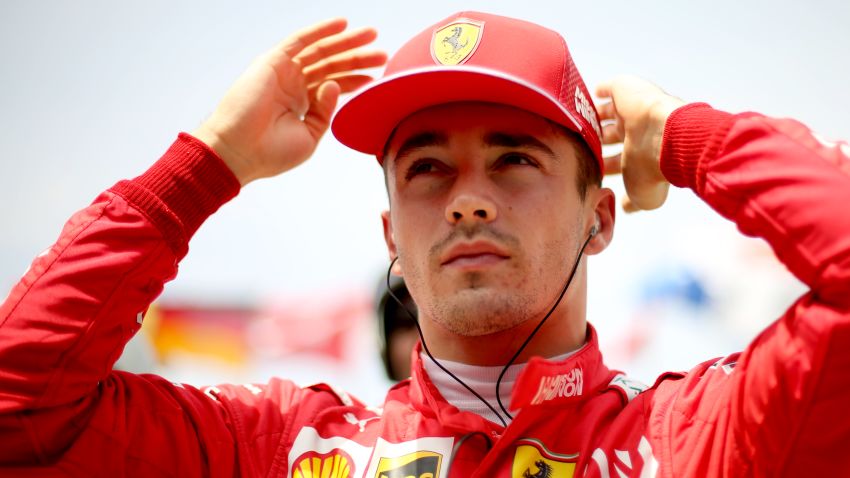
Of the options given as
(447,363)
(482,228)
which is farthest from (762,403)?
(447,363)

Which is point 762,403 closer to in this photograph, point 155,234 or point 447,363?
point 447,363

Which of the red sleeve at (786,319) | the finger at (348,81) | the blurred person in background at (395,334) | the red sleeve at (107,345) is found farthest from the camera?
the blurred person in background at (395,334)

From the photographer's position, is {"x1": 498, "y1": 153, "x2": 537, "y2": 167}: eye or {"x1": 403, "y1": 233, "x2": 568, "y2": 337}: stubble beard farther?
{"x1": 498, "y1": 153, "x2": 537, "y2": 167}: eye

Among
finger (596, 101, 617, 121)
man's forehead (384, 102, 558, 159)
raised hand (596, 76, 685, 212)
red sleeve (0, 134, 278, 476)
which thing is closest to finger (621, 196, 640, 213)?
raised hand (596, 76, 685, 212)

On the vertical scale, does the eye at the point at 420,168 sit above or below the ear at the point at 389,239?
above

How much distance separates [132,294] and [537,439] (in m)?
1.07

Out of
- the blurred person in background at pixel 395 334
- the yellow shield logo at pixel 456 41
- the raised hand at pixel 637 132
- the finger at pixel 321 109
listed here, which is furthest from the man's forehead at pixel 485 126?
the blurred person in background at pixel 395 334

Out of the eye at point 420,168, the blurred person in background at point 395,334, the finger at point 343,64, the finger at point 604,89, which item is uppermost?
the finger at point 343,64

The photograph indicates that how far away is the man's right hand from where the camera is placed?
238cm

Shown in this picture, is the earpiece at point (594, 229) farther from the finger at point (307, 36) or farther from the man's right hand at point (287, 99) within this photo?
the finger at point (307, 36)

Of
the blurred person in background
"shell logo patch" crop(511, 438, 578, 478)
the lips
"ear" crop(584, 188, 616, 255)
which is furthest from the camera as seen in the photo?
the blurred person in background

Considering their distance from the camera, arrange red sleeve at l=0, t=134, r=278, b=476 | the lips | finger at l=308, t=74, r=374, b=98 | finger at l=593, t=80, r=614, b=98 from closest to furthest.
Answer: red sleeve at l=0, t=134, r=278, b=476 → the lips → finger at l=593, t=80, r=614, b=98 → finger at l=308, t=74, r=374, b=98

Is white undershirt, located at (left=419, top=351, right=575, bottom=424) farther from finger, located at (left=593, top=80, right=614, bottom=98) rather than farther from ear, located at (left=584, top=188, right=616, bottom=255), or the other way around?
finger, located at (left=593, top=80, right=614, bottom=98)

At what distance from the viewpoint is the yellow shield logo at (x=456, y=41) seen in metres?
2.30
